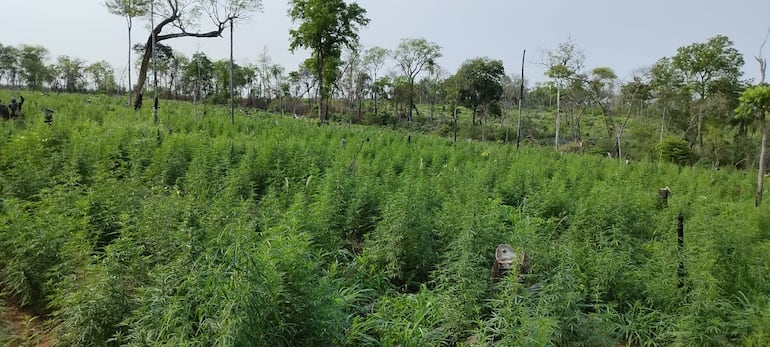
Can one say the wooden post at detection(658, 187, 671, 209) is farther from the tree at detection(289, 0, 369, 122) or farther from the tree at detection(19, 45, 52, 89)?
the tree at detection(19, 45, 52, 89)

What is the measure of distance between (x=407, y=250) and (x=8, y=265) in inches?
146

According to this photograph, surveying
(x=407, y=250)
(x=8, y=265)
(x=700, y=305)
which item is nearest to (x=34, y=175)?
(x=8, y=265)

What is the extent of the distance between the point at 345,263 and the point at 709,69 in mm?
33493

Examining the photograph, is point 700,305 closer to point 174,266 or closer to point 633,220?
point 633,220

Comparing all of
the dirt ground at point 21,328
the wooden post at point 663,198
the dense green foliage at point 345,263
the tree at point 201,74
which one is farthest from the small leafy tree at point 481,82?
the dirt ground at point 21,328

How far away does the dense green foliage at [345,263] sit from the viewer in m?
2.99

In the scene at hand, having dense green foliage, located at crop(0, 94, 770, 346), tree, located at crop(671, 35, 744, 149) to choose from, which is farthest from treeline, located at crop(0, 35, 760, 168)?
dense green foliage, located at crop(0, 94, 770, 346)

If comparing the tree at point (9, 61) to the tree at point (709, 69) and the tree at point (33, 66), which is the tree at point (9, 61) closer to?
the tree at point (33, 66)

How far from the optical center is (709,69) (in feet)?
96.9

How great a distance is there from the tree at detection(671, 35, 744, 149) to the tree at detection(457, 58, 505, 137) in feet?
41.7

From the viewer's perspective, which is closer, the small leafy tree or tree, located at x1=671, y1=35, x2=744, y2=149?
tree, located at x1=671, y1=35, x2=744, y2=149

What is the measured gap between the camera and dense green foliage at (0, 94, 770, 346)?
2.99 metres

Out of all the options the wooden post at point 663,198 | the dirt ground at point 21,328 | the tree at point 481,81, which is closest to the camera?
the dirt ground at point 21,328

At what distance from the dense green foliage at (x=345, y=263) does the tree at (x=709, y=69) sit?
26.4 metres
